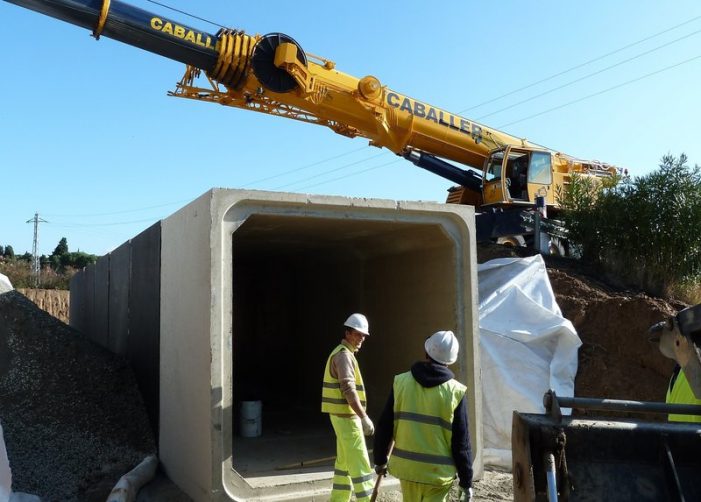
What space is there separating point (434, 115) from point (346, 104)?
227 centimetres

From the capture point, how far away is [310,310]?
11367 millimetres

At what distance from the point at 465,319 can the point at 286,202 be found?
244cm

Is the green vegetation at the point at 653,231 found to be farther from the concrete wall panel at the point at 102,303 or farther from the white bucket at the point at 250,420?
the concrete wall panel at the point at 102,303

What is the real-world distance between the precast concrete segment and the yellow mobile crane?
3142 millimetres

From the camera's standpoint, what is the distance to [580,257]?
13422 mm

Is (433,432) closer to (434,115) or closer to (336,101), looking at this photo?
(336,101)

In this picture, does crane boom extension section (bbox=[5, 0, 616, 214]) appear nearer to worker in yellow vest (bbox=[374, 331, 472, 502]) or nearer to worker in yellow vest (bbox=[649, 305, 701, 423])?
worker in yellow vest (bbox=[374, 331, 472, 502])

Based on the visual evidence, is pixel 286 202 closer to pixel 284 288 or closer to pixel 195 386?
pixel 195 386

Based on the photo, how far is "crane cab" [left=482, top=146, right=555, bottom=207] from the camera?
14.3 metres

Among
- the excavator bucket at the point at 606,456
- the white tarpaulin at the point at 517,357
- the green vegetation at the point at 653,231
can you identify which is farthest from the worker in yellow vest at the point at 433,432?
the green vegetation at the point at 653,231

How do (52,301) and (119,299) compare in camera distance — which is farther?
(52,301)

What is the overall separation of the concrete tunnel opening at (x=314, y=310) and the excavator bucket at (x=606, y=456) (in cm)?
360

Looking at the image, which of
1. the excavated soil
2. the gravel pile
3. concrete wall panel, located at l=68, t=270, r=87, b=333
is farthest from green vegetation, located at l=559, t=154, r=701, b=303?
concrete wall panel, located at l=68, t=270, r=87, b=333

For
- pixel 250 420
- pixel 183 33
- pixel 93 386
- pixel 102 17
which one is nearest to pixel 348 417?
pixel 250 420
